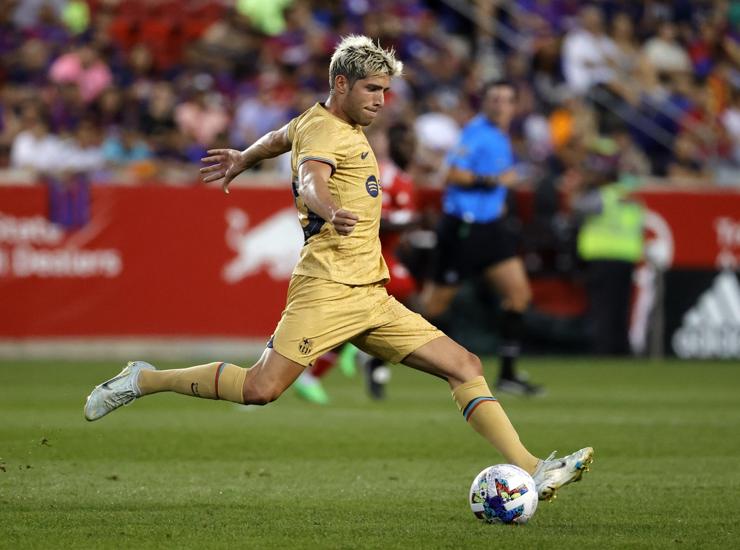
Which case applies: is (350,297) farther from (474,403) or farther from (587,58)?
(587,58)

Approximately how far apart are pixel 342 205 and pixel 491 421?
131 cm

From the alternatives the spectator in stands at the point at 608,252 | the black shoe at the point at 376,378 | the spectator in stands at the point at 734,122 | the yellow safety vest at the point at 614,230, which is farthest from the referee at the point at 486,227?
the spectator in stands at the point at 734,122

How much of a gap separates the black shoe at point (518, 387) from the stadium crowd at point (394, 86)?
5.53 meters

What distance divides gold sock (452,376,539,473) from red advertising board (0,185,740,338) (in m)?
10.8

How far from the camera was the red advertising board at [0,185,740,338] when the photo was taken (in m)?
17.5

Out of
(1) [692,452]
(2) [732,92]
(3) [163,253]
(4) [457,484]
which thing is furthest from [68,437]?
(2) [732,92]

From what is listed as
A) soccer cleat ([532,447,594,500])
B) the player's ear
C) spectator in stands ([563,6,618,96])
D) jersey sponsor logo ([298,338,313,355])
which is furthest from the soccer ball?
spectator in stands ([563,6,618,96])

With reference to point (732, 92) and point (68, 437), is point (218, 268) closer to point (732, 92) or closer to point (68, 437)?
point (68, 437)

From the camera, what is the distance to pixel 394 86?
20.9 metres

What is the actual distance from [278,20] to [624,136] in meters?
5.44

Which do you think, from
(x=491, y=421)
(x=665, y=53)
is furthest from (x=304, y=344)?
(x=665, y=53)

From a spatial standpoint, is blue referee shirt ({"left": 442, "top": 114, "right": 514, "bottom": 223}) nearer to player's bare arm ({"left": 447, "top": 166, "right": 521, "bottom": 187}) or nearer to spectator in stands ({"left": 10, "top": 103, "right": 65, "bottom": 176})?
player's bare arm ({"left": 447, "top": 166, "right": 521, "bottom": 187})

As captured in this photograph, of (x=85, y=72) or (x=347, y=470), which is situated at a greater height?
(x=85, y=72)

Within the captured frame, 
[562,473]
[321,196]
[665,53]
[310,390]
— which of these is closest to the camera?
[321,196]
